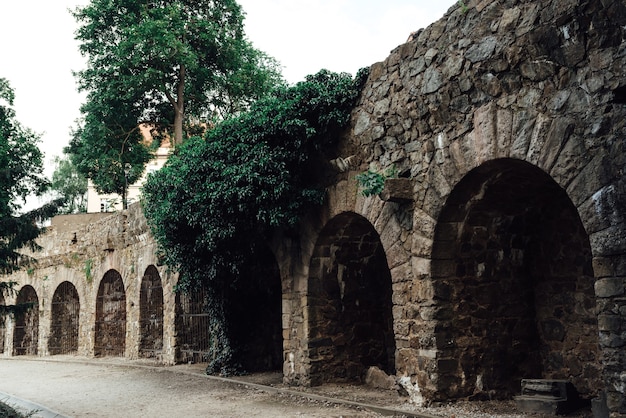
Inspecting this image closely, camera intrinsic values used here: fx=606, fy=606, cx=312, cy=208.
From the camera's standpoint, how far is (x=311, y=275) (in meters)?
8.84

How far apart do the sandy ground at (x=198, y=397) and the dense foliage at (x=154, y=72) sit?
31.1ft

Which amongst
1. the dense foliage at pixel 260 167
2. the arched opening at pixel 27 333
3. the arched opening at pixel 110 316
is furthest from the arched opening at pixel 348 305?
the arched opening at pixel 27 333

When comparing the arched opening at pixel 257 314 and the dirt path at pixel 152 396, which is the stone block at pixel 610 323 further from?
the arched opening at pixel 257 314

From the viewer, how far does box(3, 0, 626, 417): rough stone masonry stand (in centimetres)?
464

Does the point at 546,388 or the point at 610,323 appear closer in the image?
the point at 610,323

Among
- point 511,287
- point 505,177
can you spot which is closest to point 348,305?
point 511,287

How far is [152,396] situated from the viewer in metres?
8.53

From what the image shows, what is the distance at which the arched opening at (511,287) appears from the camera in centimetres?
637

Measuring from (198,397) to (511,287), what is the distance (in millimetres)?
4405

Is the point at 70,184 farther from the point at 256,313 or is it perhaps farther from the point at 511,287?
the point at 511,287

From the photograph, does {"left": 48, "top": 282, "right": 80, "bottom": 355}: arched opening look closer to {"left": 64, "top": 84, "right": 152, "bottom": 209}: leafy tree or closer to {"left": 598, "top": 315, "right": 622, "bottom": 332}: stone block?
{"left": 64, "top": 84, "right": 152, "bottom": 209}: leafy tree

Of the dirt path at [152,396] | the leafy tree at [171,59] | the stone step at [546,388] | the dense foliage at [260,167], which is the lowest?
the dirt path at [152,396]

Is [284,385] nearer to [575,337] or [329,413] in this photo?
[329,413]

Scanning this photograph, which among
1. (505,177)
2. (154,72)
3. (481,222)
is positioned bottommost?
(481,222)
